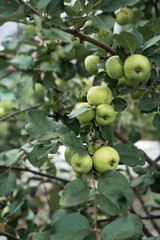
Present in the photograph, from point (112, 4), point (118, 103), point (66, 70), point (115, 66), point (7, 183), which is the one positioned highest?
point (112, 4)

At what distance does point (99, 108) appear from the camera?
2.06ft

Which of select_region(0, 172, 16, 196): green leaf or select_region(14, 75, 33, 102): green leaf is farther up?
select_region(14, 75, 33, 102): green leaf

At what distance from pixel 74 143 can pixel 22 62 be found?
0.72 metres

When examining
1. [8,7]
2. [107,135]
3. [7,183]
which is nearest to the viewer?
[8,7]

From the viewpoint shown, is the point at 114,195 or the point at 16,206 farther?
the point at 16,206

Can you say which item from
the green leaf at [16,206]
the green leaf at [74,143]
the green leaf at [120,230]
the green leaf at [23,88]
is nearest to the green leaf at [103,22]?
the green leaf at [74,143]

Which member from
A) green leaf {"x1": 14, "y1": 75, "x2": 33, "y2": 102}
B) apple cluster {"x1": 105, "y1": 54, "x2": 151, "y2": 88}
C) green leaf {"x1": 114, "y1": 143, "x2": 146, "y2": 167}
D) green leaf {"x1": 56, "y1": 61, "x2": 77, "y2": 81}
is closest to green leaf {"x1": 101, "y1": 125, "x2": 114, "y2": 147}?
green leaf {"x1": 114, "y1": 143, "x2": 146, "y2": 167}

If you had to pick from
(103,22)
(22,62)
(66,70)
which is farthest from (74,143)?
(22,62)

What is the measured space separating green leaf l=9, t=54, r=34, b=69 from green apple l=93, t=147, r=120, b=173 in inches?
28.4

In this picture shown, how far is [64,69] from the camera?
111 centimetres

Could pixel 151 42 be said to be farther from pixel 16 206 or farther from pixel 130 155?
pixel 16 206

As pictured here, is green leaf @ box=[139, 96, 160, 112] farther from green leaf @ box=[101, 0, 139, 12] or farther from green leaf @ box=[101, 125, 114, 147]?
green leaf @ box=[101, 0, 139, 12]

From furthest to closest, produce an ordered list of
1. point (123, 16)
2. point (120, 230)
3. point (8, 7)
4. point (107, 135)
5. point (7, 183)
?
point (123, 16), point (7, 183), point (107, 135), point (8, 7), point (120, 230)

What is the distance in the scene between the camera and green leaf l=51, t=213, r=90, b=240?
47cm
